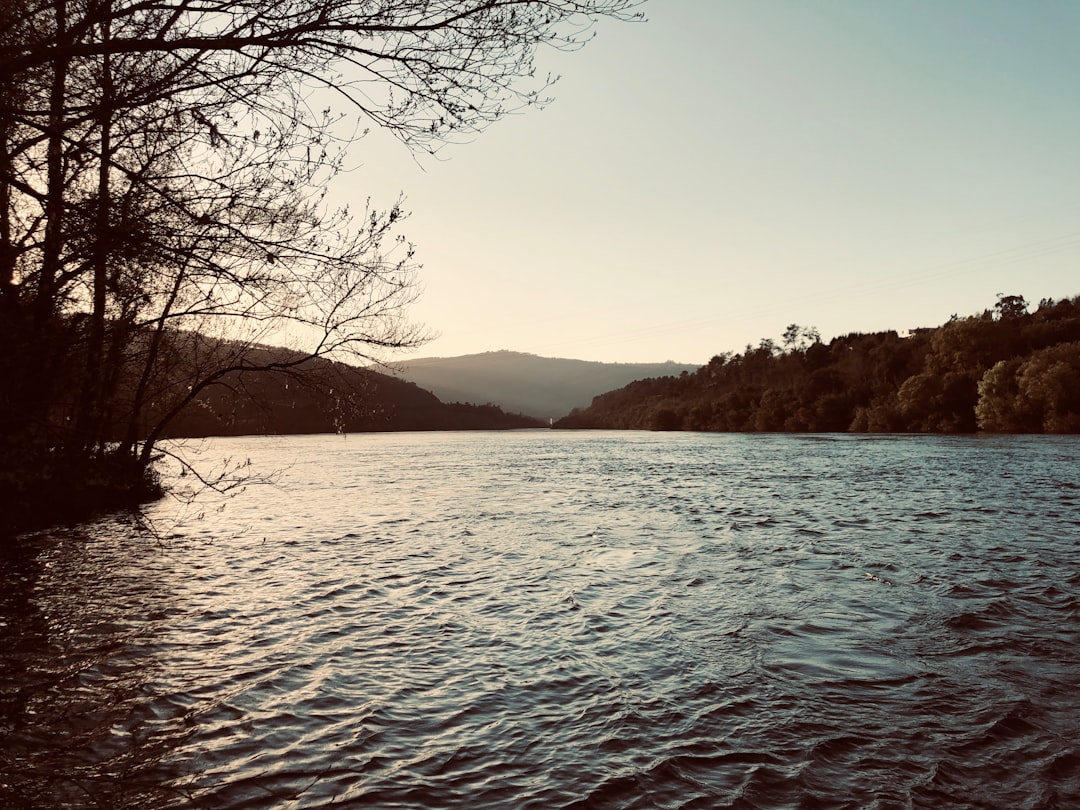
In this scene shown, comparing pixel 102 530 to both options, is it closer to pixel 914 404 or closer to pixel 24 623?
pixel 24 623

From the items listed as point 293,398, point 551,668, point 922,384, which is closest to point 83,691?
point 551,668

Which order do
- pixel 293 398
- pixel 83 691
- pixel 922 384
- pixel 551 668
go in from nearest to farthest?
pixel 83 691 < pixel 551 668 < pixel 293 398 < pixel 922 384

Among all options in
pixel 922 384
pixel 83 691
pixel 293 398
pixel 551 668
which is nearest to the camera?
pixel 83 691

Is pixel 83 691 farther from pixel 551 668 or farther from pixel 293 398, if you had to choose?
pixel 293 398

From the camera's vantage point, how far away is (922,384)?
87.8 metres

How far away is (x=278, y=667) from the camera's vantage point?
931 centimetres

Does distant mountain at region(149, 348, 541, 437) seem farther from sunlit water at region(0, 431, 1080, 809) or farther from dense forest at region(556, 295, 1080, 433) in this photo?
dense forest at region(556, 295, 1080, 433)

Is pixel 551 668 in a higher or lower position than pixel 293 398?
lower

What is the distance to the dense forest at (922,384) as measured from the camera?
7144 cm

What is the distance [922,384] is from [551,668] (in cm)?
9146

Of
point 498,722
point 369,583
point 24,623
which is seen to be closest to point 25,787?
point 498,722

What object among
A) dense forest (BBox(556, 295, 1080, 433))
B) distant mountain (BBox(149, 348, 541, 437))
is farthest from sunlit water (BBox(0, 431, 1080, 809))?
dense forest (BBox(556, 295, 1080, 433))

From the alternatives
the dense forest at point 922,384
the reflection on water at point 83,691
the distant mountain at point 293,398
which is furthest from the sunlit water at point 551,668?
the dense forest at point 922,384

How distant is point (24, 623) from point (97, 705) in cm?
Result: 476
